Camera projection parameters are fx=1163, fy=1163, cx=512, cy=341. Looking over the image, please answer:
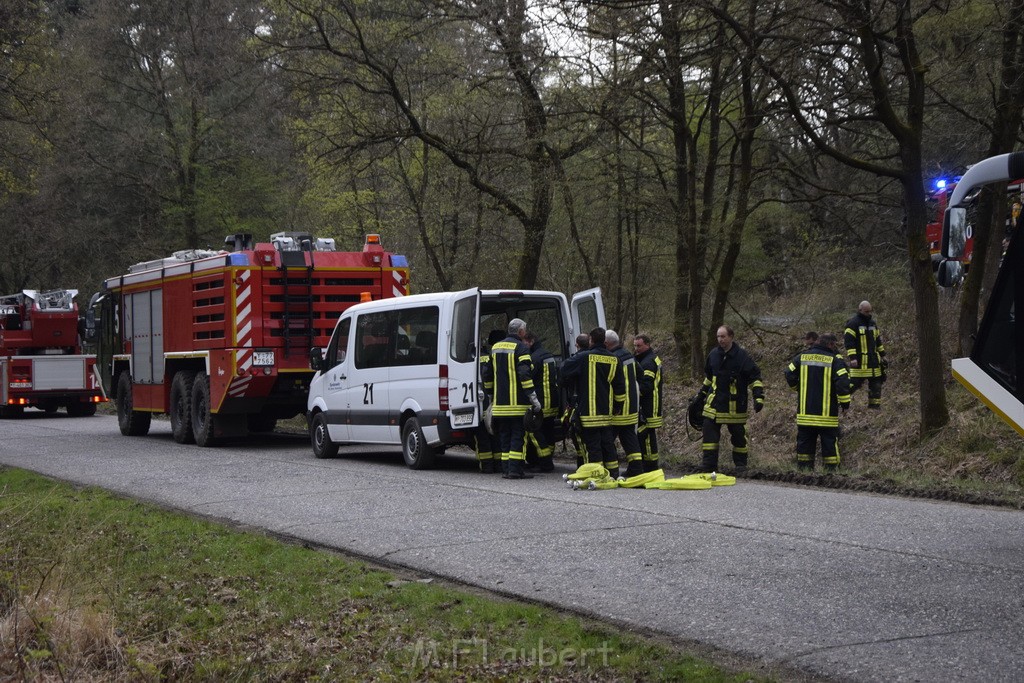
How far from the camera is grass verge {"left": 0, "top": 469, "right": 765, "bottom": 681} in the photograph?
581 centimetres

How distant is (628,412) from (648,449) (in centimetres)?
110

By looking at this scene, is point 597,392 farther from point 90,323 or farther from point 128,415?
point 90,323

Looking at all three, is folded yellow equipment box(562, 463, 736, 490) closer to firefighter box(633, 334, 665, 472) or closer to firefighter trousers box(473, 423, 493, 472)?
firefighter box(633, 334, 665, 472)

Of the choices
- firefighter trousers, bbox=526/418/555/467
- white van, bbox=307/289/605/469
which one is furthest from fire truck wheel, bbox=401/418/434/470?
firefighter trousers, bbox=526/418/555/467

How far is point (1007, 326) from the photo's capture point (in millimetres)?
7781

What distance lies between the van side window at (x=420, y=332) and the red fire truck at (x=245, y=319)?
3675 millimetres

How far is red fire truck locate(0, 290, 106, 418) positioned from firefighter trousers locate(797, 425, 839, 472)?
23021 millimetres

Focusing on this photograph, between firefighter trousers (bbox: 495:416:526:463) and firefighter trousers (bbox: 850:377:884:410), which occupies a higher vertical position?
firefighter trousers (bbox: 850:377:884:410)

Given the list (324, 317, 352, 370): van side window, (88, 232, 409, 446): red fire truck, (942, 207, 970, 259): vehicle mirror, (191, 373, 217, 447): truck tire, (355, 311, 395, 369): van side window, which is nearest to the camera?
(942, 207, 970, 259): vehicle mirror

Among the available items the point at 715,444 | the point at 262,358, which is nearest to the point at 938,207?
the point at 715,444

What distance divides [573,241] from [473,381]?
915 cm

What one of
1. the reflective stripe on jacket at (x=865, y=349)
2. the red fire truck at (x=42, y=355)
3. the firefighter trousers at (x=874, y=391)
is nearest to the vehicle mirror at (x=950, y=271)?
the firefighter trousers at (x=874, y=391)

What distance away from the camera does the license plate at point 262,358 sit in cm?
1819

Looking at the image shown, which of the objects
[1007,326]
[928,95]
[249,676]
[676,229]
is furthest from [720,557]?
[928,95]
